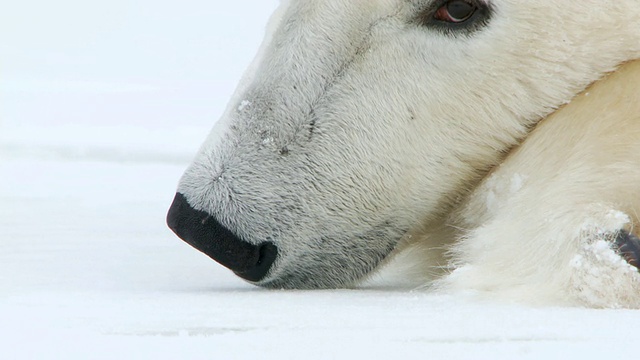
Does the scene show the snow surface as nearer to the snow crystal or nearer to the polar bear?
the polar bear

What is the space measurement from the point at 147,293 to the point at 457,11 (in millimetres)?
709

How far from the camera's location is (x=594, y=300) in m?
1.29

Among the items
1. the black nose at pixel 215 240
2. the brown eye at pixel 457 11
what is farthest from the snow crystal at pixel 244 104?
→ the brown eye at pixel 457 11

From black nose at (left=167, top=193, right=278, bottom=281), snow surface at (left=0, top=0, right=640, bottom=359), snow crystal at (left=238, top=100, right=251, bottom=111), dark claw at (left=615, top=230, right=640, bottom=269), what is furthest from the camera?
snow crystal at (left=238, top=100, right=251, bottom=111)

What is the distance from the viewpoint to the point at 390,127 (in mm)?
1689

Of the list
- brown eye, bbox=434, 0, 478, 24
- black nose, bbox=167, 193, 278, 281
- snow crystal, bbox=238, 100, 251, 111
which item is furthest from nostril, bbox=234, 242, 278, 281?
brown eye, bbox=434, 0, 478, 24

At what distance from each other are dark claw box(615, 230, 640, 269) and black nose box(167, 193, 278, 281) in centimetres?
58

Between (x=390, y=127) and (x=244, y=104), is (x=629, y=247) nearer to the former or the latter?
(x=390, y=127)

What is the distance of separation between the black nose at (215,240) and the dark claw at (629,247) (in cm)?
58

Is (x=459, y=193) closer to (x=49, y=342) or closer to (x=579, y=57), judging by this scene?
(x=579, y=57)

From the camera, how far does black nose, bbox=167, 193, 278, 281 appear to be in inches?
62.5

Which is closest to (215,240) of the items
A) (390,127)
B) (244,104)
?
(244,104)

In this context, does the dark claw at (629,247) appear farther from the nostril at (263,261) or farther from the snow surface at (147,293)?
the nostril at (263,261)

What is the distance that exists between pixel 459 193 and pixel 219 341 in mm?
827
